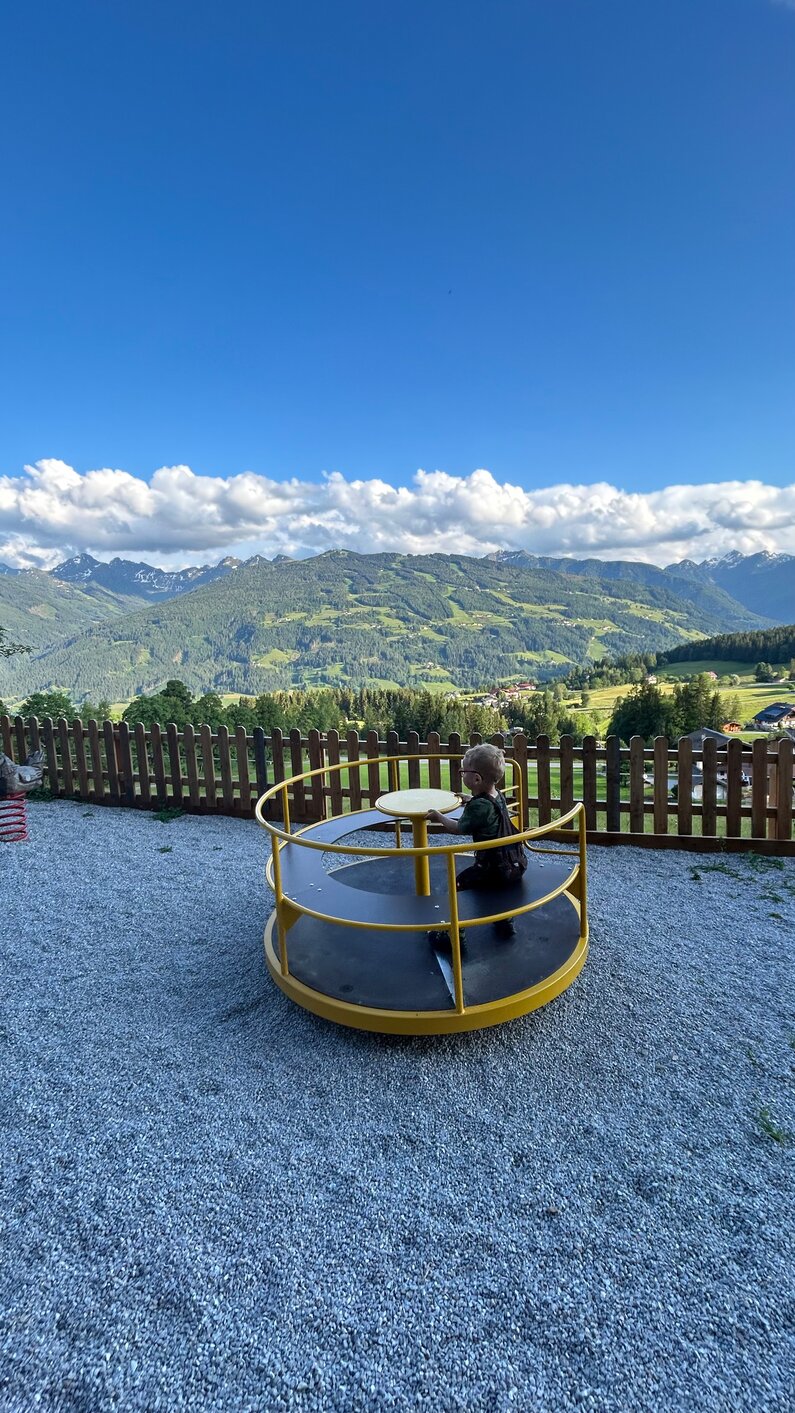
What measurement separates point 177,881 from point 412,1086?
4.28 meters

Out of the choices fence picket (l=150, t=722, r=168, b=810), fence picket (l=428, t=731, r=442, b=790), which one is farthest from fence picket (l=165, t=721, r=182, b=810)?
fence picket (l=428, t=731, r=442, b=790)

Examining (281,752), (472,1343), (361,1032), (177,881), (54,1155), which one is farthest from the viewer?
(281,752)

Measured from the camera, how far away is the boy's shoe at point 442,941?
175 inches

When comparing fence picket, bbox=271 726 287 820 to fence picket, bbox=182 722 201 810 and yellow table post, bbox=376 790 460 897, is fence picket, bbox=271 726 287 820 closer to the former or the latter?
fence picket, bbox=182 722 201 810

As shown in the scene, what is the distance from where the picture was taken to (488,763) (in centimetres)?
435

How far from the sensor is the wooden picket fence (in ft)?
23.1

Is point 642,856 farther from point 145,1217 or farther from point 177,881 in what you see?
point 145,1217

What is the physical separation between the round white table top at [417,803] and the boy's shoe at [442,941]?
0.94m

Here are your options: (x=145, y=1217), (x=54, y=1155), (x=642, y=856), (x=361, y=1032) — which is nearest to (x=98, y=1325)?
(x=145, y=1217)

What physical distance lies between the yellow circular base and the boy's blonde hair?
138 centimetres

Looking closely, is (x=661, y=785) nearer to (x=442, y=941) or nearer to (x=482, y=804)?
(x=482, y=804)

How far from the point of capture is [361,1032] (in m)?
4.00

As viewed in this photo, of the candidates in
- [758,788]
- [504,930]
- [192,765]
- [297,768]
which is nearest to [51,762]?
[192,765]

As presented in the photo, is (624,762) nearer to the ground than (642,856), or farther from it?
farther from it
